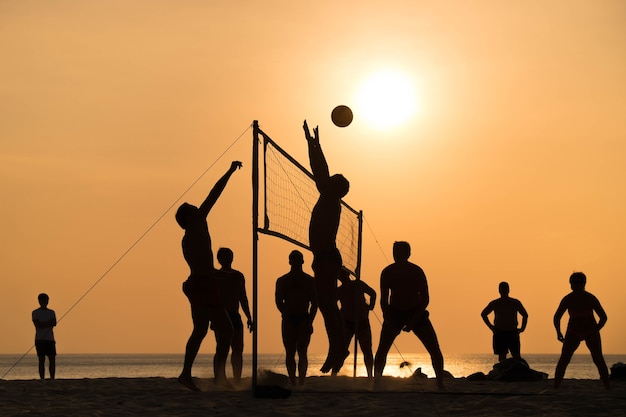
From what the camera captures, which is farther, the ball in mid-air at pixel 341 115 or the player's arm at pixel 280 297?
the ball in mid-air at pixel 341 115

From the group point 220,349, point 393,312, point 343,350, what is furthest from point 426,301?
point 220,349

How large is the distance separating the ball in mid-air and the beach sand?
130 inches

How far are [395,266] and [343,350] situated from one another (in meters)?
1.16

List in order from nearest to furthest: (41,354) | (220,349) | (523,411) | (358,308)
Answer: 1. (523,411)
2. (220,349)
3. (358,308)
4. (41,354)

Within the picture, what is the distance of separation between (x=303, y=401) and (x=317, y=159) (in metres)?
2.12

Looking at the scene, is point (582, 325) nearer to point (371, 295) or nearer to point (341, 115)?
point (371, 295)

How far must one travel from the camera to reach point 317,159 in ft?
31.0

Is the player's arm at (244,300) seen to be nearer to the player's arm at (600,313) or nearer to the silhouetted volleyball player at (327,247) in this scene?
the silhouetted volleyball player at (327,247)

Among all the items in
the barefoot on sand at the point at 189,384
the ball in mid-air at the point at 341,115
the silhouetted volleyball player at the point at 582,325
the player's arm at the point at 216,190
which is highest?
the ball in mid-air at the point at 341,115

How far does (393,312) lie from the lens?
34.6 feet

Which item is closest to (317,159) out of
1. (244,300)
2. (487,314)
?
(244,300)

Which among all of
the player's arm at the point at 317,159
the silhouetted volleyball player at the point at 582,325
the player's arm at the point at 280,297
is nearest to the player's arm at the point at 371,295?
the player's arm at the point at 280,297

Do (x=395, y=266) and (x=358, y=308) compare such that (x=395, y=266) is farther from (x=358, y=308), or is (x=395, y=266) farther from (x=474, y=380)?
(x=474, y=380)

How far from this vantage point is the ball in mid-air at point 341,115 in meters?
12.8
